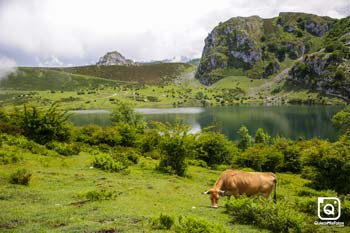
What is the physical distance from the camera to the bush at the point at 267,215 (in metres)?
13.9

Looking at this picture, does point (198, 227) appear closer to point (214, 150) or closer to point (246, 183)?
point (246, 183)

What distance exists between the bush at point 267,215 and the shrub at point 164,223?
3.80 m

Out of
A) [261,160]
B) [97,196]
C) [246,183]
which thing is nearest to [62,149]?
[97,196]

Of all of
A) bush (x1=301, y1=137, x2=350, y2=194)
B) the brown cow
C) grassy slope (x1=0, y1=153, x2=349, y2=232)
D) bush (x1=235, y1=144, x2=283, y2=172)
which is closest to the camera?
grassy slope (x1=0, y1=153, x2=349, y2=232)

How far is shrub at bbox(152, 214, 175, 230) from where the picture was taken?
539 inches

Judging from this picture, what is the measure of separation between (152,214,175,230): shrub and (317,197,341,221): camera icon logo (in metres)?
7.88

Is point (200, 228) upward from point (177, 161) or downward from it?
upward

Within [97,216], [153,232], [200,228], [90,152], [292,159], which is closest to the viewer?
[200,228]

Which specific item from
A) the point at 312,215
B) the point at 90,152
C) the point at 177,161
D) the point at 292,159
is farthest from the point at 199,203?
the point at 292,159

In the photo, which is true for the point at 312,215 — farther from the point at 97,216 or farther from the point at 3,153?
the point at 3,153

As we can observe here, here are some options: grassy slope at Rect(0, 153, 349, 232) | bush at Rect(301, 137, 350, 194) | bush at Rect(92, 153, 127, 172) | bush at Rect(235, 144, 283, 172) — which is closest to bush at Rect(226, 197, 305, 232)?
grassy slope at Rect(0, 153, 349, 232)

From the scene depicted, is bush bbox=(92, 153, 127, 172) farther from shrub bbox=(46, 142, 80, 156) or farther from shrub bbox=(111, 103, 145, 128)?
shrub bbox=(111, 103, 145, 128)

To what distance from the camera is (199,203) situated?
20125mm

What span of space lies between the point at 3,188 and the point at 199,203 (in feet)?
39.2
